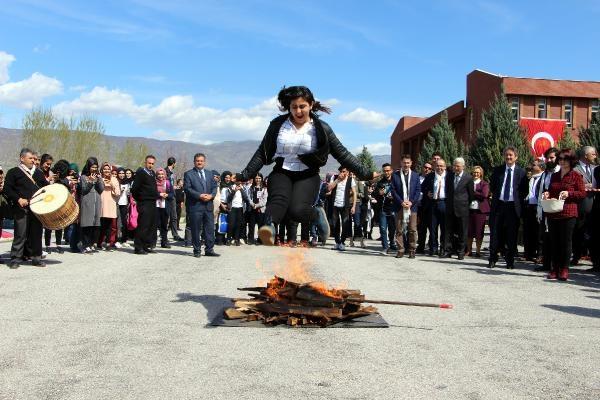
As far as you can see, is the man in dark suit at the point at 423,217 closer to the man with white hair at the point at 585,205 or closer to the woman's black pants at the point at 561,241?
the man with white hair at the point at 585,205

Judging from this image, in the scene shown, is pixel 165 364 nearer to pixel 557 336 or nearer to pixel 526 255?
pixel 557 336

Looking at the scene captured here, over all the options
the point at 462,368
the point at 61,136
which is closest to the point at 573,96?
the point at 61,136

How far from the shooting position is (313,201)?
6.71 m

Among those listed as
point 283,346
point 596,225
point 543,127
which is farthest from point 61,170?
point 543,127

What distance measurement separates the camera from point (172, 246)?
52.9 feet

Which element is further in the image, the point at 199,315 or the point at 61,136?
the point at 61,136

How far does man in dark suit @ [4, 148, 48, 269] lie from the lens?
10430 millimetres

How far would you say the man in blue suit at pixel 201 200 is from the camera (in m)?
13.3

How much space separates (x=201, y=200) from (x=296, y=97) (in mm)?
7106

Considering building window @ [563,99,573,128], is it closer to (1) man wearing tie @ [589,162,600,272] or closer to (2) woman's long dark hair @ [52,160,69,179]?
(1) man wearing tie @ [589,162,600,272]

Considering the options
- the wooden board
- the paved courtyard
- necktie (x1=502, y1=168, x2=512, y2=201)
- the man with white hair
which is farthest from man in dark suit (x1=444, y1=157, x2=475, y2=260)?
the wooden board

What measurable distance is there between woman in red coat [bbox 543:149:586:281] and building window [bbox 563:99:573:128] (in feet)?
167

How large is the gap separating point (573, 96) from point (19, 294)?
57350 millimetres

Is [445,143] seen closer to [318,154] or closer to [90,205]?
[90,205]
